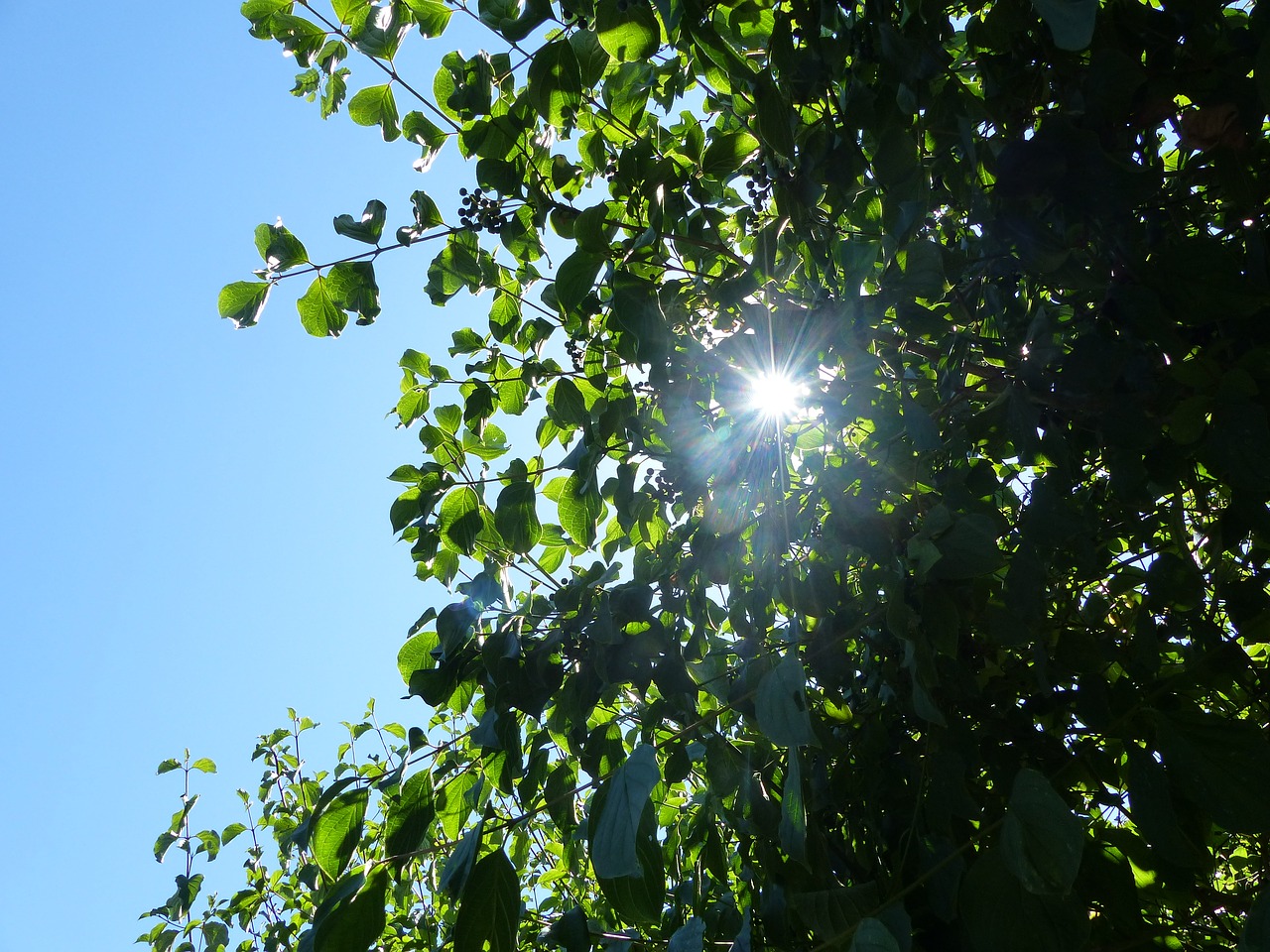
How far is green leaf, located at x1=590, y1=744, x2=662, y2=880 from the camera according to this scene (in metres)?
0.67

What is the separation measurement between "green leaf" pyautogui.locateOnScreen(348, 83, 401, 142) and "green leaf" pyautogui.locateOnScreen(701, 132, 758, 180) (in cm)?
55

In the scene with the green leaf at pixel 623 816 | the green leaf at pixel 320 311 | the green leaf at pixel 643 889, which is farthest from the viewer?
the green leaf at pixel 320 311

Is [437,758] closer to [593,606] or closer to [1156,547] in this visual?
[593,606]

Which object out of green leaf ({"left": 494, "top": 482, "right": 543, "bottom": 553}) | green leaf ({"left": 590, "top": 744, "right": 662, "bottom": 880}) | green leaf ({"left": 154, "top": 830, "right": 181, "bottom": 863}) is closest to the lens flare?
green leaf ({"left": 494, "top": 482, "right": 543, "bottom": 553})

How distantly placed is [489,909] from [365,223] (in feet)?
3.13

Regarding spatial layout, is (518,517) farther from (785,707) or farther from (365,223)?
(785,707)

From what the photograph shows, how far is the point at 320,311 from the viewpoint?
1.28 m

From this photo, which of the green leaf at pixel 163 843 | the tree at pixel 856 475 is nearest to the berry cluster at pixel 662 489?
the tree at pixel 856 475

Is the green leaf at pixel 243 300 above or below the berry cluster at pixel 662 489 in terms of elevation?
above

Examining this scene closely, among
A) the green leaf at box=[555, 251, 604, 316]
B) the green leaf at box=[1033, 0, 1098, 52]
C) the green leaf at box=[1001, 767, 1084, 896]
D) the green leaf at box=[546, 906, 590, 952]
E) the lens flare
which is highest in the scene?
the green leaf at box=[555, 251, 604, 316]

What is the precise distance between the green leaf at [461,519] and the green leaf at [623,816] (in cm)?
65

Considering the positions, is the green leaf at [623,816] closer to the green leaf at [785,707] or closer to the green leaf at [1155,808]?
the green leaf at [785,707]

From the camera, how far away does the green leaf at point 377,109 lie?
4.32ft

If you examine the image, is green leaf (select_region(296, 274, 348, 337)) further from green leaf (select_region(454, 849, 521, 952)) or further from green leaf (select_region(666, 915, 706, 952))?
green leaf (select_region(666, 915, 706, 952))
